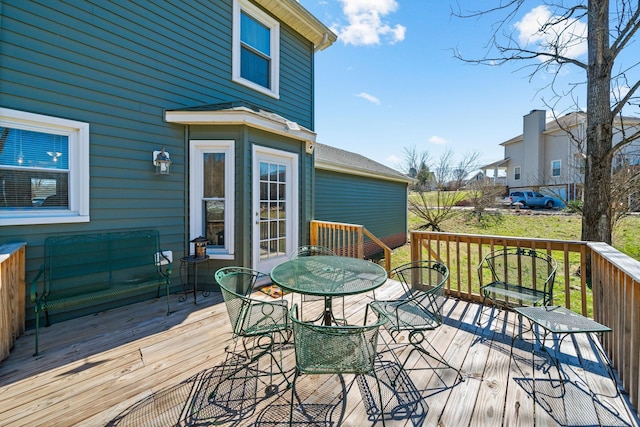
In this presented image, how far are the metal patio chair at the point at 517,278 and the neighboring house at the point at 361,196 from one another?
4003 millimetres

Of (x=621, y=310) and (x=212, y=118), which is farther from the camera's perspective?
(x=212, y=118)

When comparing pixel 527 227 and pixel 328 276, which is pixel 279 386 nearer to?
pixel 328 276

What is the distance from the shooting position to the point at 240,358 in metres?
2.42

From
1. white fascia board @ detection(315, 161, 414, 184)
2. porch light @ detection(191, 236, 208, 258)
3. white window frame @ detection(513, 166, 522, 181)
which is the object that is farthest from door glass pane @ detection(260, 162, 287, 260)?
white window frame @ detection(513, 166, 522, 181)

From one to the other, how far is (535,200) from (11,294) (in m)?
24.5

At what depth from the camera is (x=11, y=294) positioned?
2.54m

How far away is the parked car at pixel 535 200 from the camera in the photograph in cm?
1886

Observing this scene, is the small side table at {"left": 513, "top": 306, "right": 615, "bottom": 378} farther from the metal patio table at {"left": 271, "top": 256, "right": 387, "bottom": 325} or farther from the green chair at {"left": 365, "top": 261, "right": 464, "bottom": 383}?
the metal patio table at {"left": 271, "top": 256, "right": 387, "bottom": 325}

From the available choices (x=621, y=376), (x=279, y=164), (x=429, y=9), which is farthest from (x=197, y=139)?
(x=429, y=9)

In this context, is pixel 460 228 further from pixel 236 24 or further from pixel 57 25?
pixel 57 25

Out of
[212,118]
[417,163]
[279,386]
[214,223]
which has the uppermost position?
[417,163]

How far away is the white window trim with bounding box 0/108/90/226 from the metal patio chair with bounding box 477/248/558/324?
15.8 feet

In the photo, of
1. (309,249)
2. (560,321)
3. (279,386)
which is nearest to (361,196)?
(309,249)

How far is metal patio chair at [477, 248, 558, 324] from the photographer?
2842 mm
